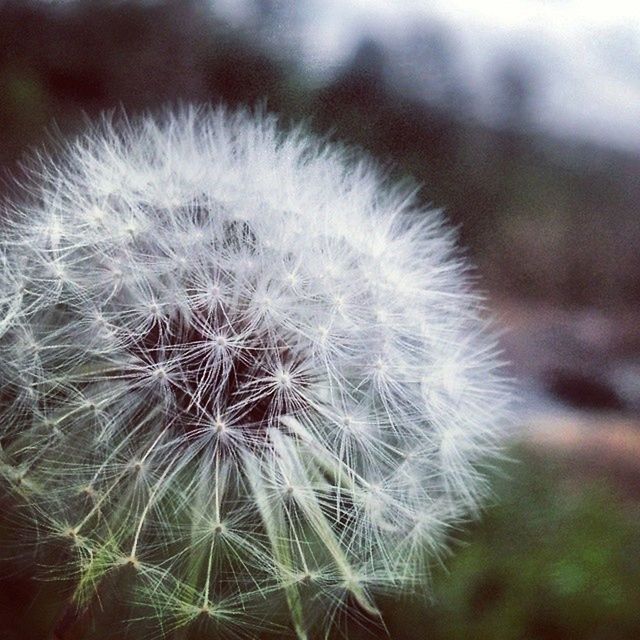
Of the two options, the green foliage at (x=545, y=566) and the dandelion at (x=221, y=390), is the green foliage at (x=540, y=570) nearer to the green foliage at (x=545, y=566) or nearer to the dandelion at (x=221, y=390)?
the green foliage at (x=545, y=566)

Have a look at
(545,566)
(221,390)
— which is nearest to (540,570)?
(545,566)

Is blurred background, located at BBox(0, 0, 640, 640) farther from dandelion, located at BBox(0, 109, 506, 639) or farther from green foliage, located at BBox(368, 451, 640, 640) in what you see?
dandelion, located at BBox(0, 109, 506, 639)

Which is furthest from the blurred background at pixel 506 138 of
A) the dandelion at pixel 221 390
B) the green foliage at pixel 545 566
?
the dandelion at pixel 221 390

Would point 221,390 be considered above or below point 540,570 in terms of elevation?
above

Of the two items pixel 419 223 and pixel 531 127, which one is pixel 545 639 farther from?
pixel 531 127

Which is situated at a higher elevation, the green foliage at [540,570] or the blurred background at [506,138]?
the blurred background at [506,138]

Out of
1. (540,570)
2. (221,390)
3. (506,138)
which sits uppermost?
(506,138)

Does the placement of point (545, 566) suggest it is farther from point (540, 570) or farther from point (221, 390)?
point (221, 390)
